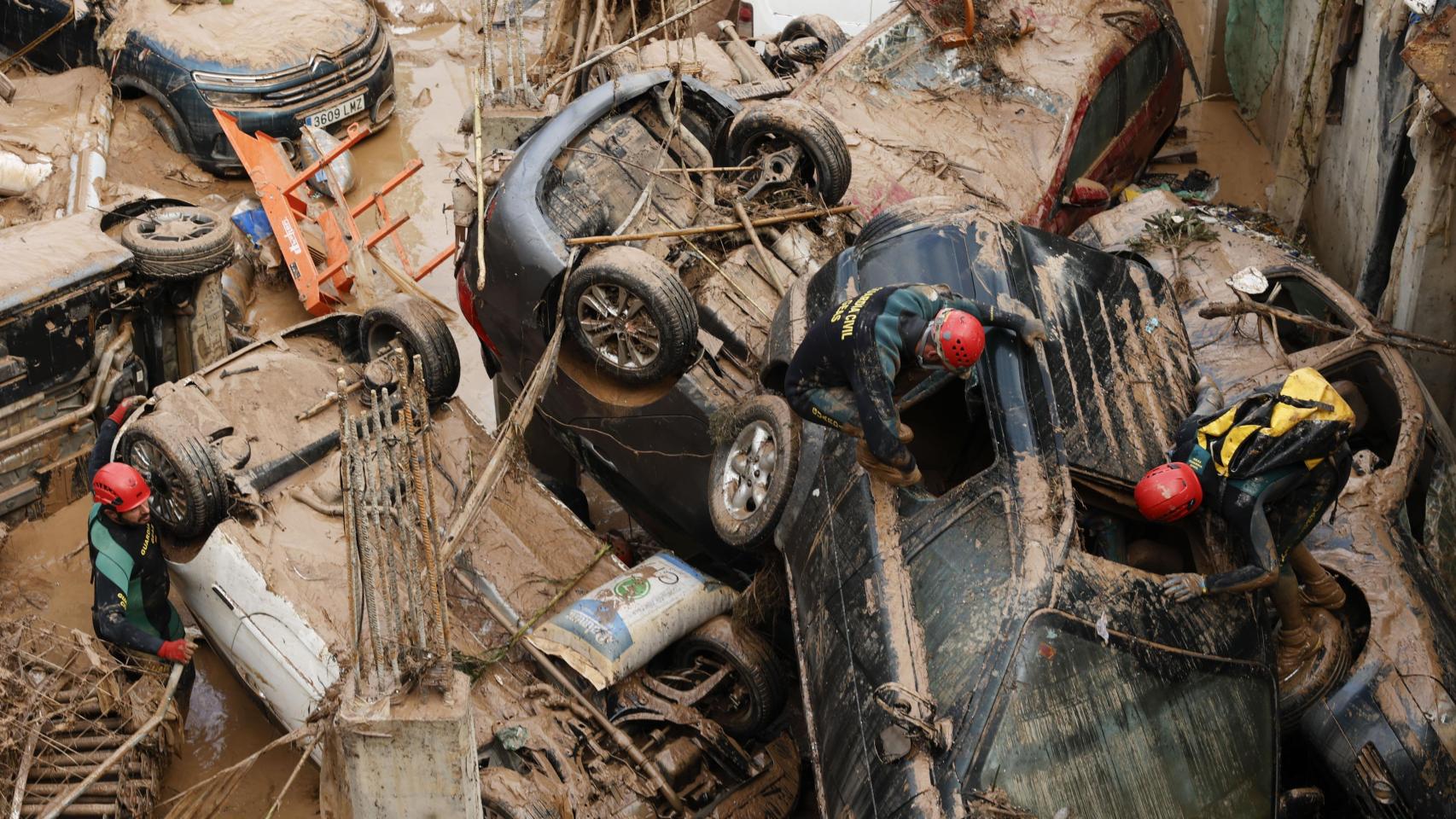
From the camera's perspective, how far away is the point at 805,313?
6.34 m

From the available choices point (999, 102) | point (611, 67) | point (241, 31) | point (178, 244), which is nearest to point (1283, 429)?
point (999, 102)

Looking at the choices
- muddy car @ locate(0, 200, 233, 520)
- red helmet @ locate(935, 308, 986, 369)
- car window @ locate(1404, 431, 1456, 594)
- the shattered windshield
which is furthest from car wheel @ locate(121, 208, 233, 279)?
car window @ locate(1404, 431, 1456, 594)

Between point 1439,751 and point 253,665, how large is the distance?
508cm

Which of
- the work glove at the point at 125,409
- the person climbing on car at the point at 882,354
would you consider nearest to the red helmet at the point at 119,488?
the work glove at the point at 125,409

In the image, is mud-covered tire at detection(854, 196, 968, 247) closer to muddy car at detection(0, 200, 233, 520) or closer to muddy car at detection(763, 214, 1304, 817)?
muddy car at detection(763, 214, 1304, 817)

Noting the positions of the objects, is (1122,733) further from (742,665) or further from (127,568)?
(127,568)

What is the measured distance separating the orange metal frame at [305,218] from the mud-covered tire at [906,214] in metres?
4.00

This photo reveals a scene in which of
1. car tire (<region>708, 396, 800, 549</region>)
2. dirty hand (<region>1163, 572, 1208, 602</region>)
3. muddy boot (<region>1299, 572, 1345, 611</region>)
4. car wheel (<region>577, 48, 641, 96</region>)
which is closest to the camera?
dirty hand (<region>1163, 572, 1208, 602</region>)

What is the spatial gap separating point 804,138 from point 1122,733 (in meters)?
3.78

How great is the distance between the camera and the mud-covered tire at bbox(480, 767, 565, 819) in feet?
17.6

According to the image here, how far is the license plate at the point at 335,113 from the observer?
445 inches

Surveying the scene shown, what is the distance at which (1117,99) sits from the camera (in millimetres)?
9258

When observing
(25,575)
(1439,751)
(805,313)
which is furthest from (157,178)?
(1439,751)

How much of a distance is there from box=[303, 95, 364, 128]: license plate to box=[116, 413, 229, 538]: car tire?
5.19 meters
